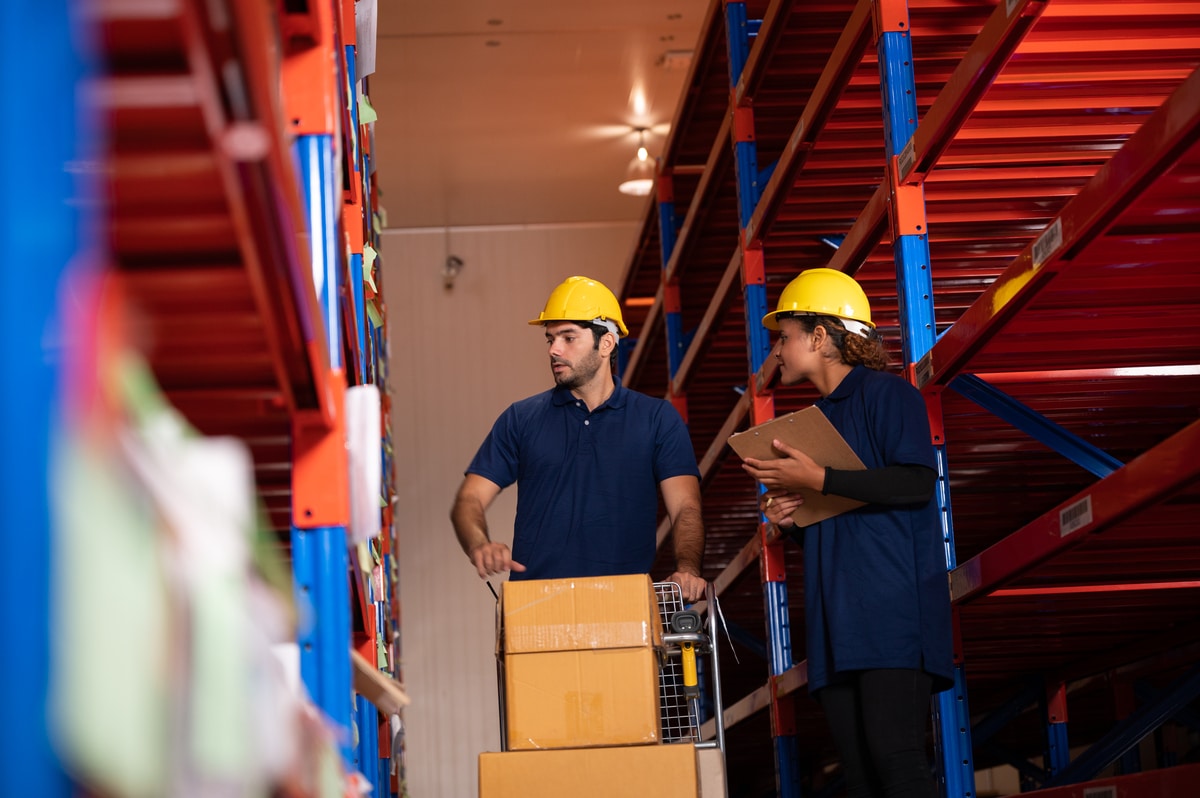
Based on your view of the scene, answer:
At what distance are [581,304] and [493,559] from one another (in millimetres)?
1205

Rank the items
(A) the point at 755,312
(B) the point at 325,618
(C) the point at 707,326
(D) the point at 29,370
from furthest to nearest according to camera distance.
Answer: (C) the point at 707,326, (A) the point at 755,312, (B) the point at 325,618, (D) the point at 29,370

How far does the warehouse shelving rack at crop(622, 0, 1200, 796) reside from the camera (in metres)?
3.79

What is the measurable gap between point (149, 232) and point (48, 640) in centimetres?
72

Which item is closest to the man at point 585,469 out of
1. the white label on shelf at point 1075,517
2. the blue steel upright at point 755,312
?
the white label on shelf at point 1075,517

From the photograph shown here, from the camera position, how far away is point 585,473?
16.5 ft

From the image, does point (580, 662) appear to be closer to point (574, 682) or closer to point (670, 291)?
point (574, 682)

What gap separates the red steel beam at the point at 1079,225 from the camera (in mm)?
2949

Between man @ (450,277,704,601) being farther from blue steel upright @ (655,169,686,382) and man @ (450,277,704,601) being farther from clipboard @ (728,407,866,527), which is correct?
blue steel upright @ (655,169,686,382)

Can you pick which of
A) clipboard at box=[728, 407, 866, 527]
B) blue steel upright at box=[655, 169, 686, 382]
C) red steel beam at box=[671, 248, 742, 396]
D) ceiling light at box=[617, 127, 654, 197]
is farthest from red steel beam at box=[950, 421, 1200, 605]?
ceiling light at box=[617, 127, 654, 197]

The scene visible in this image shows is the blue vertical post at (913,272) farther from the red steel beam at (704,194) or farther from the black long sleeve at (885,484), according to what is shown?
the red steel beam at (704,194)

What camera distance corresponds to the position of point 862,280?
6.95 m

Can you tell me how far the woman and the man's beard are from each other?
3.90ft

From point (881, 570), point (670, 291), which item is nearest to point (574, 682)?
point (881, 570)

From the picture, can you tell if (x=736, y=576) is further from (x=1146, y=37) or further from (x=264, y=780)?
(x=264, y=780)
